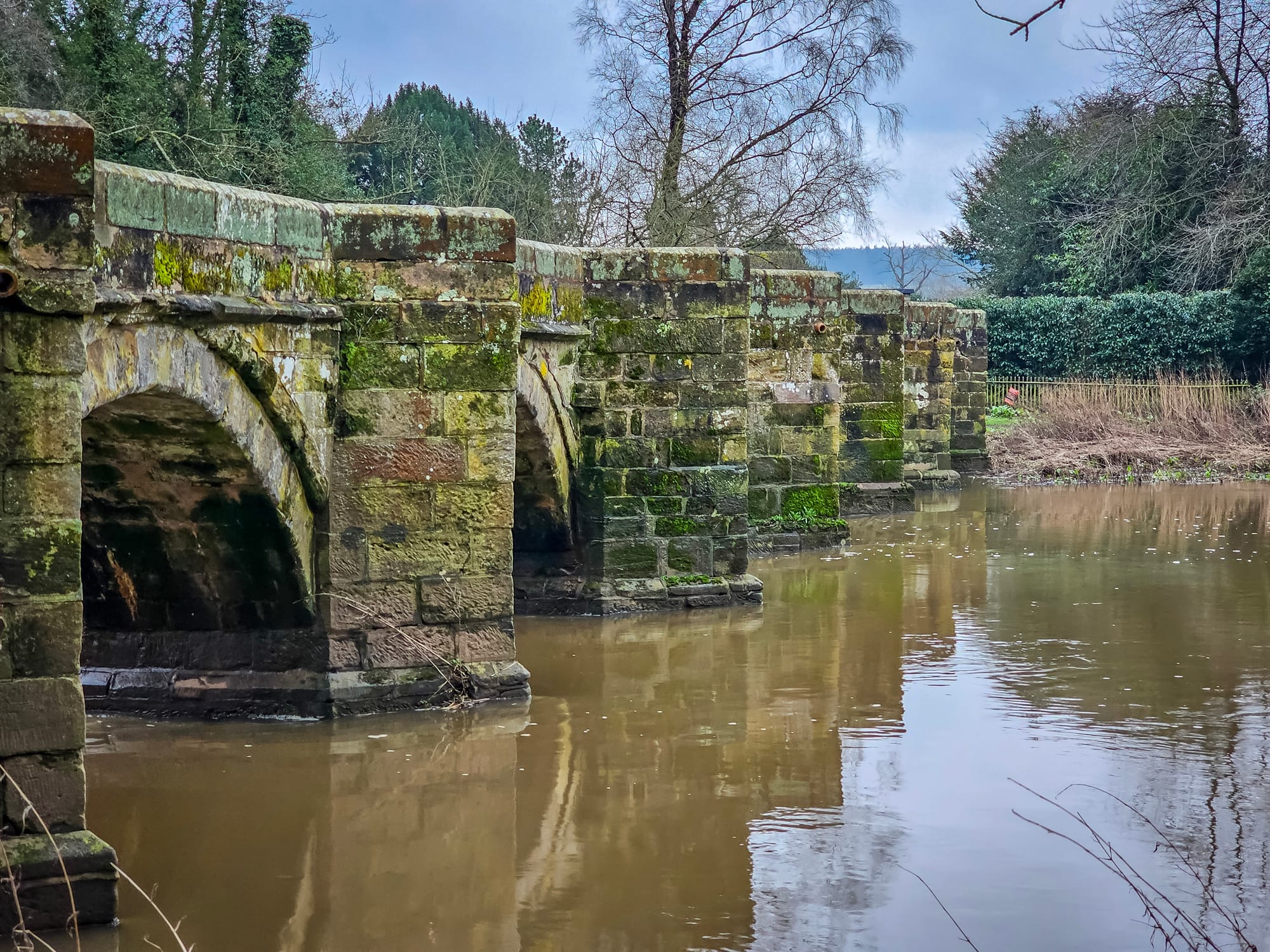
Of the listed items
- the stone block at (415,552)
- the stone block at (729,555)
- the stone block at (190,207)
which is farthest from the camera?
the stone block at (729,555)

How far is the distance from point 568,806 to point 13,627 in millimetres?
2408

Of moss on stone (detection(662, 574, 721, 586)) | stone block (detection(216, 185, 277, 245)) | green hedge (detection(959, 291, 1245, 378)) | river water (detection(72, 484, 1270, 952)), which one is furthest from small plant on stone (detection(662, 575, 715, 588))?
green hedge (detection(959, 291, 1245, 378))

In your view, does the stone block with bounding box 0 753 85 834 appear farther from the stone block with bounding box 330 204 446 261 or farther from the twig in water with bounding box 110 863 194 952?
the stone block with bounding box 330 204 446 261

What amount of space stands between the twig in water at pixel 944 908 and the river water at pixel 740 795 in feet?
0.09

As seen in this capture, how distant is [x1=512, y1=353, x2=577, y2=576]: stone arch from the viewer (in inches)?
383

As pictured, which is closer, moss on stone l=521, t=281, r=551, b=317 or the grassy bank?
moss on stone l=521, t=281, r=551, b=317

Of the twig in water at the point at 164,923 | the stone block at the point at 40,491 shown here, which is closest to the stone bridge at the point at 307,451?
the stone block at the point at 40,491

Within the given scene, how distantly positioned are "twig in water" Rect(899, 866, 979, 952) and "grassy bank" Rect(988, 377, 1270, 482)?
1745 cm

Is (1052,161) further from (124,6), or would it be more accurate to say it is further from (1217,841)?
(1217,841)

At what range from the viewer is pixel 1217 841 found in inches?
224

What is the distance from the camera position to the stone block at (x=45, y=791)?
15.8ft

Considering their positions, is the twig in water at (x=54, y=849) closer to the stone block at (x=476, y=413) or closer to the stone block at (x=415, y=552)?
the stone block at (x=415, y=552)

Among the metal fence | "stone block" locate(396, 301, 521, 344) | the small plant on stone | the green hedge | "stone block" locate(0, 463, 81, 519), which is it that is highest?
the green hedge

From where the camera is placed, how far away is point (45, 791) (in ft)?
15.9
